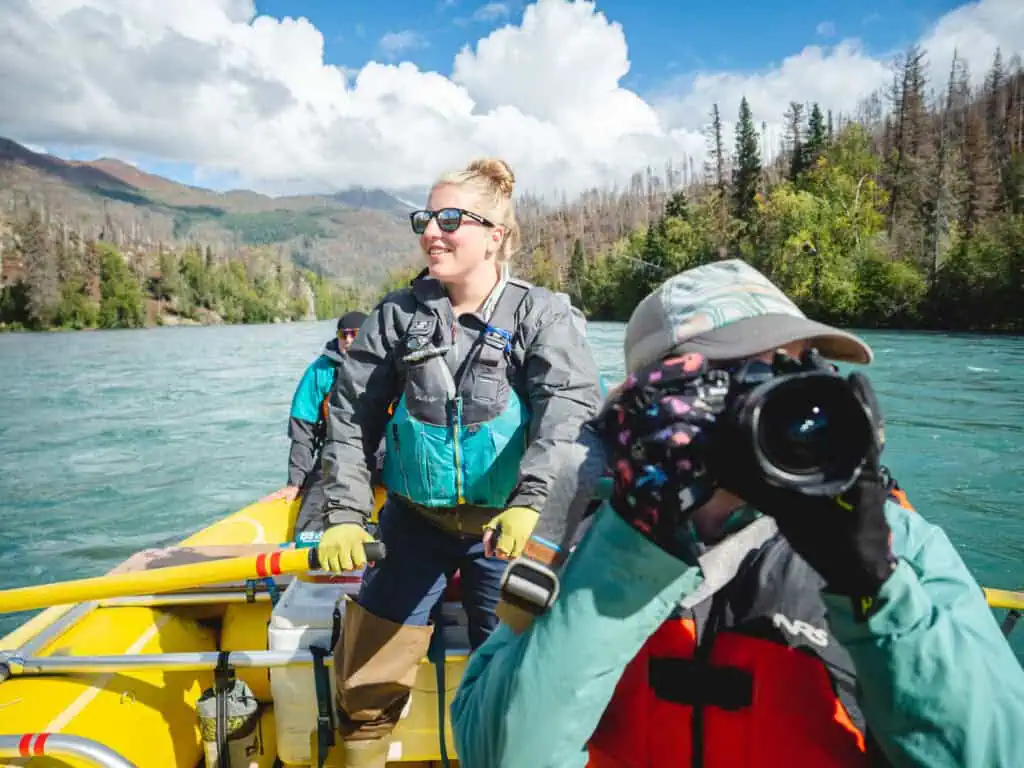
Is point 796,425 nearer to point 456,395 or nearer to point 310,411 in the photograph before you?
point 456,395

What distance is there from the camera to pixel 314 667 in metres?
2.34

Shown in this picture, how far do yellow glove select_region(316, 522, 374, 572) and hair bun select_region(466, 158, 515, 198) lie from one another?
1.22 m

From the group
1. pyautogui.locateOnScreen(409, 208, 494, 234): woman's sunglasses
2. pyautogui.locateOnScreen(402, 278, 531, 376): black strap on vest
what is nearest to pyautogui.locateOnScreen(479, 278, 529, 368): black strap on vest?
pyautogui.locateOnScreen(402, 278, 531, 376): black strap on vest

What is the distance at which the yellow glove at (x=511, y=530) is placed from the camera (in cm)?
179

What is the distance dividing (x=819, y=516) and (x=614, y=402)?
288 mm

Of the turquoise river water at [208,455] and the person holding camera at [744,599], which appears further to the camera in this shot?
the turquoise river water at [208,455]

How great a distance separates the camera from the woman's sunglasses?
7.04ft

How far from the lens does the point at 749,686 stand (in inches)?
41.7

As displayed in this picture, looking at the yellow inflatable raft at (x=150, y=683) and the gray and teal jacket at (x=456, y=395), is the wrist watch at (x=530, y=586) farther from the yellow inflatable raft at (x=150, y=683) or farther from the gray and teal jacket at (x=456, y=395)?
the yellow inflatable raft at (x=150, y=683)

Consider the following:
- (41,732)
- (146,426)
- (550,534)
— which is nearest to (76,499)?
(146,426)

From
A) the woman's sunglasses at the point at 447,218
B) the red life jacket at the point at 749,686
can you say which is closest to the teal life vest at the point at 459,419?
the woman's sunglasses at the point at 447,218

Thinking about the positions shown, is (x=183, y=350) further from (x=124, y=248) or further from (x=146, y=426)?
(x=124, y=248)

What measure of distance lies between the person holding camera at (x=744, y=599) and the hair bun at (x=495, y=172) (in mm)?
1239

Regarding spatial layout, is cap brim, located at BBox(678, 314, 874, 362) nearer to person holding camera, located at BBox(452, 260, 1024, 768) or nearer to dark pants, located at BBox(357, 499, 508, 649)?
person holding camera, located at BBox(452, 260, 1024, 768)
